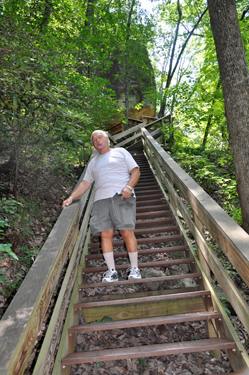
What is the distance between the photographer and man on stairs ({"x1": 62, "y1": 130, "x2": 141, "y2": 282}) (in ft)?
9.07

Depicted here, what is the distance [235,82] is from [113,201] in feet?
7.87

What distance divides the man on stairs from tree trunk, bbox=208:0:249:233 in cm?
161

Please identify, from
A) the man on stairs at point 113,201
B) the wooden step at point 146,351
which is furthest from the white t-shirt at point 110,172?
the wooden step at point 146,351

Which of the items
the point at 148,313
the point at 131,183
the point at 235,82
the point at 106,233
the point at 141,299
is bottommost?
the point at 148,313

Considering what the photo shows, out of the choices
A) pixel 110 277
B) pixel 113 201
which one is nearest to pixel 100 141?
pixel 113 201

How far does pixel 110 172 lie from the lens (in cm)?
294

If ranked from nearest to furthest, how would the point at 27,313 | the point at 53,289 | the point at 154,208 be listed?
the point at 27,313
the point at 53,289
the point at 154,208

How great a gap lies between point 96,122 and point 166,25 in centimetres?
1421

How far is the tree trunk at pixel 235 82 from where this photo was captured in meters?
3.39

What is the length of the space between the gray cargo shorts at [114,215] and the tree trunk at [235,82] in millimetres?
1747

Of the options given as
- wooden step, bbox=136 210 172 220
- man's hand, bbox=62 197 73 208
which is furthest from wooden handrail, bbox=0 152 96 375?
wooden step, bbox=136 210 172 220

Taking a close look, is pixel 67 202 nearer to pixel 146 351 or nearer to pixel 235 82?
pixel 146 351

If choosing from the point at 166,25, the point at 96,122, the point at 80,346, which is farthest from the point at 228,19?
the point at 166,25

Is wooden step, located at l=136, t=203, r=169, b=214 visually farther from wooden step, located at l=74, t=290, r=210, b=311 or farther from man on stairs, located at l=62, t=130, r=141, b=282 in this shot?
wooden step, located at l=74, t=290, r=210, b=311
